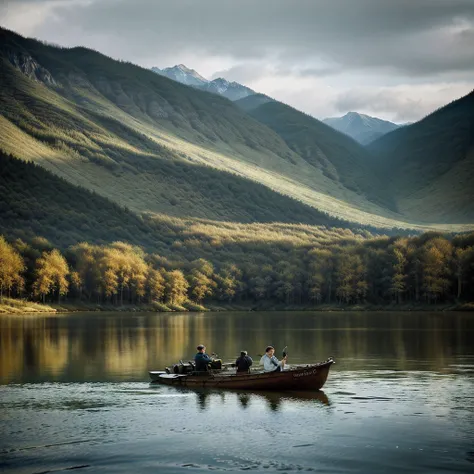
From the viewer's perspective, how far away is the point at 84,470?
34.1 m

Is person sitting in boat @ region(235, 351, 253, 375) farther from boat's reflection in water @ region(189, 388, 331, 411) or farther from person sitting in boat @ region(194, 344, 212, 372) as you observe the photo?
person sitting in boat @ region(194, 344, 212, 372)

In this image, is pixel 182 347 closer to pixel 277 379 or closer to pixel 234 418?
pixel 277 379

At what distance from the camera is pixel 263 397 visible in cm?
5197

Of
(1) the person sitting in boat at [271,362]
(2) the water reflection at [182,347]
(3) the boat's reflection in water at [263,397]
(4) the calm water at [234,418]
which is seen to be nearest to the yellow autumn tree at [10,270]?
(2) the water reflection at [182,347]

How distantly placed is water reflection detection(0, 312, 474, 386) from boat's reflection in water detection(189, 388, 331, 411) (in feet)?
37.7

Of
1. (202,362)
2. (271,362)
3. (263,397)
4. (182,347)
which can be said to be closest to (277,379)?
(271,362)

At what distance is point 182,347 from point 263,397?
128ft

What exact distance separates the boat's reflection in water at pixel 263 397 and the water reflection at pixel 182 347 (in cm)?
1149

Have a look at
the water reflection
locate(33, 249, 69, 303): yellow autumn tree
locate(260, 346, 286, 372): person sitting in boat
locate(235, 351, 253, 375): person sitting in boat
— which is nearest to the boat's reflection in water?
locate(235, 351, 253, 375): person sitting in boat

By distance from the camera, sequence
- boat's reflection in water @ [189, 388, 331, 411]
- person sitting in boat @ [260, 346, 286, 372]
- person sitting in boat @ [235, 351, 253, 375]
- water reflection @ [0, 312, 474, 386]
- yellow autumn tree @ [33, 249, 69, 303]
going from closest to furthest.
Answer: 1. boat's reflection in water @ [189, 388, 331, 411]
2. person sitting in boat @ [260, 346, 286, 372]
3. person sitting in boat @ [235, 351, 253, 375]
4. water reflection @ [0, 312, 474, 386]
5. yellow autumn tree @ [33, 249, 69, 303]

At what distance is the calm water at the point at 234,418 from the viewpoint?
1390 inches

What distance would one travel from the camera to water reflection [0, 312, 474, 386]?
6856cm

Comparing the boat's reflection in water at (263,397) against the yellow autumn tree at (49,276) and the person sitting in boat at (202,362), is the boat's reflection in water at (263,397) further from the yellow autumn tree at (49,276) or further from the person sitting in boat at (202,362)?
the yellow autumn tree at (49,276)

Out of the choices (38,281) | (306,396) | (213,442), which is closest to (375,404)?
(306,396)
